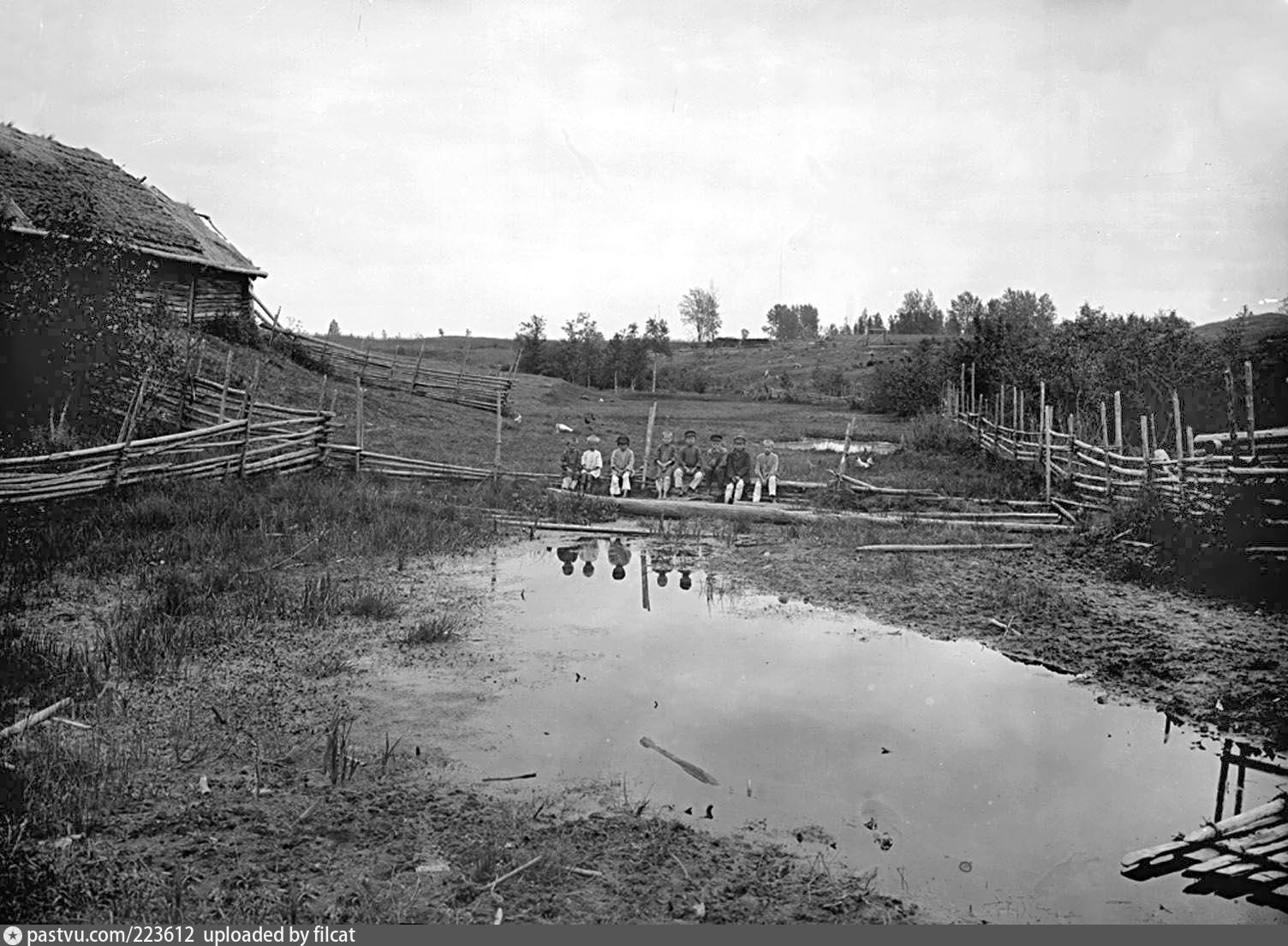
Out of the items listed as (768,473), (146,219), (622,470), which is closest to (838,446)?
(768,473)

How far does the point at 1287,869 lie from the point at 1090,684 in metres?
2.28

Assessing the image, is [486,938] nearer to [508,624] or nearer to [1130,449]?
[508,624]

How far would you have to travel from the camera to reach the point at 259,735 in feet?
14.9

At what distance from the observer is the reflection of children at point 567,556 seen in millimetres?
9280

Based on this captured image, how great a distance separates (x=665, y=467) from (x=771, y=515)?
2.51 m

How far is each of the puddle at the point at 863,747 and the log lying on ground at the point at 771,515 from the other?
182 inches

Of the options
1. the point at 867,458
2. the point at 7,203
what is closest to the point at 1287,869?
the point at 867,458

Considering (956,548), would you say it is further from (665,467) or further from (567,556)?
(665,467)

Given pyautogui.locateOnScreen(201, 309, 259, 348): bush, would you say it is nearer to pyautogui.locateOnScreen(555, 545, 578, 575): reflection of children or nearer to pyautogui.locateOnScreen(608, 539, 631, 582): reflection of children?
pyautogui.locateOnScreen(555, 545, 578, 575): reflection of children

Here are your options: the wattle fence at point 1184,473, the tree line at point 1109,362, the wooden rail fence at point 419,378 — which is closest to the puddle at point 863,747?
the wattle fence at point 1184,473

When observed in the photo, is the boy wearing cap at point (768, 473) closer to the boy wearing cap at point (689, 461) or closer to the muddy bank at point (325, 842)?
the boy wearing cap at point (689, 461)

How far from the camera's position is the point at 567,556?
10008mm

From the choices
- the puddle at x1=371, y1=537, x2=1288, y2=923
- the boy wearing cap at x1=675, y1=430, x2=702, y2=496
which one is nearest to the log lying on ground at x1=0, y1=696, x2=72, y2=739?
the puddle at x1=371, y1=537, x2=1288, y2=923

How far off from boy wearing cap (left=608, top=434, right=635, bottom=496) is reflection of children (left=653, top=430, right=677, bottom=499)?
50cm
